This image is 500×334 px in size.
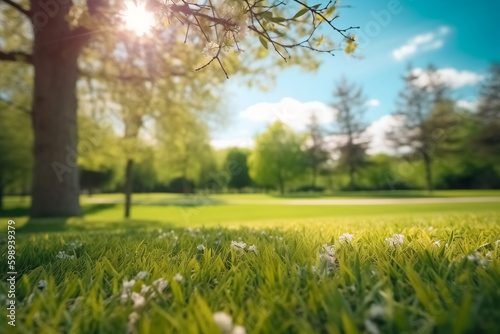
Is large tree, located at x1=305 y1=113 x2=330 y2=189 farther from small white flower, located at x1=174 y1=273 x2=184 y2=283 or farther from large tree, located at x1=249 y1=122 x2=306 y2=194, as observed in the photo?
small white flower, located at x1=174 y1=273 x2=184 y2=283

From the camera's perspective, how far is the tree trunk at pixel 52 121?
694cm

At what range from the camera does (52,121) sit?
704 cm

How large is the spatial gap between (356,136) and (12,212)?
42.7 meters

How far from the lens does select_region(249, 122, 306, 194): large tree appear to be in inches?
1790

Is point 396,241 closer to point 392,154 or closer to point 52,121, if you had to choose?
point 52,121

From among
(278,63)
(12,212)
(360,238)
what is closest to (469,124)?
(278,63)

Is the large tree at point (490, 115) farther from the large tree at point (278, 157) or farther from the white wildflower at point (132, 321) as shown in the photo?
the white wildflower at point (132, 321)

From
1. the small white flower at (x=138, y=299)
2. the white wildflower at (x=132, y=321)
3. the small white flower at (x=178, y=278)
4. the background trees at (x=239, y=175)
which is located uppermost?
the background trees at (x=239, y=175)

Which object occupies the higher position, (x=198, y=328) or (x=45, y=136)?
(x=45, y=136)

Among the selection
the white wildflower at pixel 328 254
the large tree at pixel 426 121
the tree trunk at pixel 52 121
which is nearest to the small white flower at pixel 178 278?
the white wildflower at pixel 328 254

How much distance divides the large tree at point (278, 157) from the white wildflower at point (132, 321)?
145 ft

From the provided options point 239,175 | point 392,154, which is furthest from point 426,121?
point 239,175

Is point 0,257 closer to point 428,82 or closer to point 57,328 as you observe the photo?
point 57,328

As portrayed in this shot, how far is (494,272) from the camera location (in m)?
1.24
